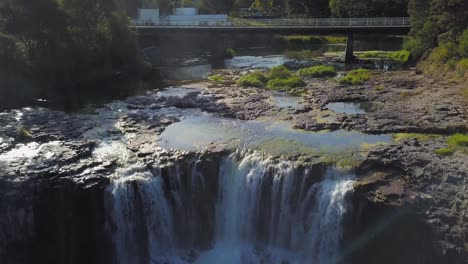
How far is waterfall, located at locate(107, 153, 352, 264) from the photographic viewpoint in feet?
85.1

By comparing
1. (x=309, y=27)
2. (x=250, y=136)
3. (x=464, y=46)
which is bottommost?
(x=250, y=136)

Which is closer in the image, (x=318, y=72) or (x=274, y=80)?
(x=274, y=80)

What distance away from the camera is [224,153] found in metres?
29.0

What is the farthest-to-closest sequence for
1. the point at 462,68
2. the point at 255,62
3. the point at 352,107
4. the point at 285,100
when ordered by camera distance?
the point at 255,62
the point at 462,68
the point at 285,100
the point at 352,107

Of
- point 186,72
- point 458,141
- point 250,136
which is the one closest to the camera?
point 458,141

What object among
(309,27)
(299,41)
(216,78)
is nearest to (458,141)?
(216,78)

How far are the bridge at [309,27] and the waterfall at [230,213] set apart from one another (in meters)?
Answer: 48.6

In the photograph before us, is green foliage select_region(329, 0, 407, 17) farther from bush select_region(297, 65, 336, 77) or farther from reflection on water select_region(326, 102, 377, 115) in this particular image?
reflection on water select_region(326, 102, 377, 115)

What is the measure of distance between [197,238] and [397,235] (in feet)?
36.4

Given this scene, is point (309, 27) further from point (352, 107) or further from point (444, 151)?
point (444, 151)

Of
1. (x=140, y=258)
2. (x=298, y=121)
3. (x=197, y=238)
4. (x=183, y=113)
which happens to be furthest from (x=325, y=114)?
(x=140, y=258)

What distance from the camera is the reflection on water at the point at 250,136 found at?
3012 centimetres

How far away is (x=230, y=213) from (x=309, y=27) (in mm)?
51804

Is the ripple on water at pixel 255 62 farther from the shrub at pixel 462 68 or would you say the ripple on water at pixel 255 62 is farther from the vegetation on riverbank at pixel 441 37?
the shrub at pixel 462 68
